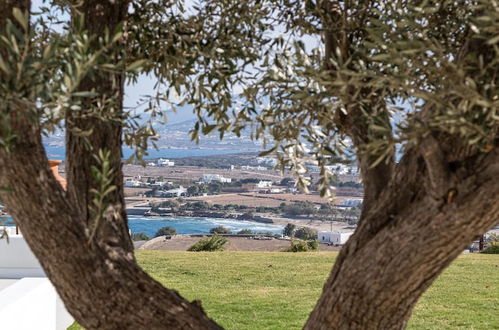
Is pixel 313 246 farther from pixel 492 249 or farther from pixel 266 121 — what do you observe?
pixel 266 121

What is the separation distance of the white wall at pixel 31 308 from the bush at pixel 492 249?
11278 millimetres

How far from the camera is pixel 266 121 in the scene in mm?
3068

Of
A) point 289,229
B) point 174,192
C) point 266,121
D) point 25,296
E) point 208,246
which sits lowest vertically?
point 289,229

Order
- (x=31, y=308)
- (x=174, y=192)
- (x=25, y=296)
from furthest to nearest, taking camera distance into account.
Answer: (x=174, y=192) → (x=31, y=308) → (x=25, y=296)

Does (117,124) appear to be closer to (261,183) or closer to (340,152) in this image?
(340,152)

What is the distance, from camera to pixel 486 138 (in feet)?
5.75

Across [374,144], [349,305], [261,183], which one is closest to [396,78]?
[374,144]

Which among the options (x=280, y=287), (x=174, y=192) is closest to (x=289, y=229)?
(x=174, y=192)

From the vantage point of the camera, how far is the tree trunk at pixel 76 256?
2061mm

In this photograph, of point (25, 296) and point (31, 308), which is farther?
point (31, 308)

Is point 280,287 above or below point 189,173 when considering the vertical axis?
below

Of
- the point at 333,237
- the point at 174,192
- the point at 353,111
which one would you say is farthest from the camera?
the point at 174,192

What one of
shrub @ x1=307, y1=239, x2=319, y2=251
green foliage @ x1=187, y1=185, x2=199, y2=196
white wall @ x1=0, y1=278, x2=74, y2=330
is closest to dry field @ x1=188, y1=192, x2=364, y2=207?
green foliage @ x1=187, y1=185, x2=199, y2=196

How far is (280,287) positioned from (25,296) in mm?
5762
